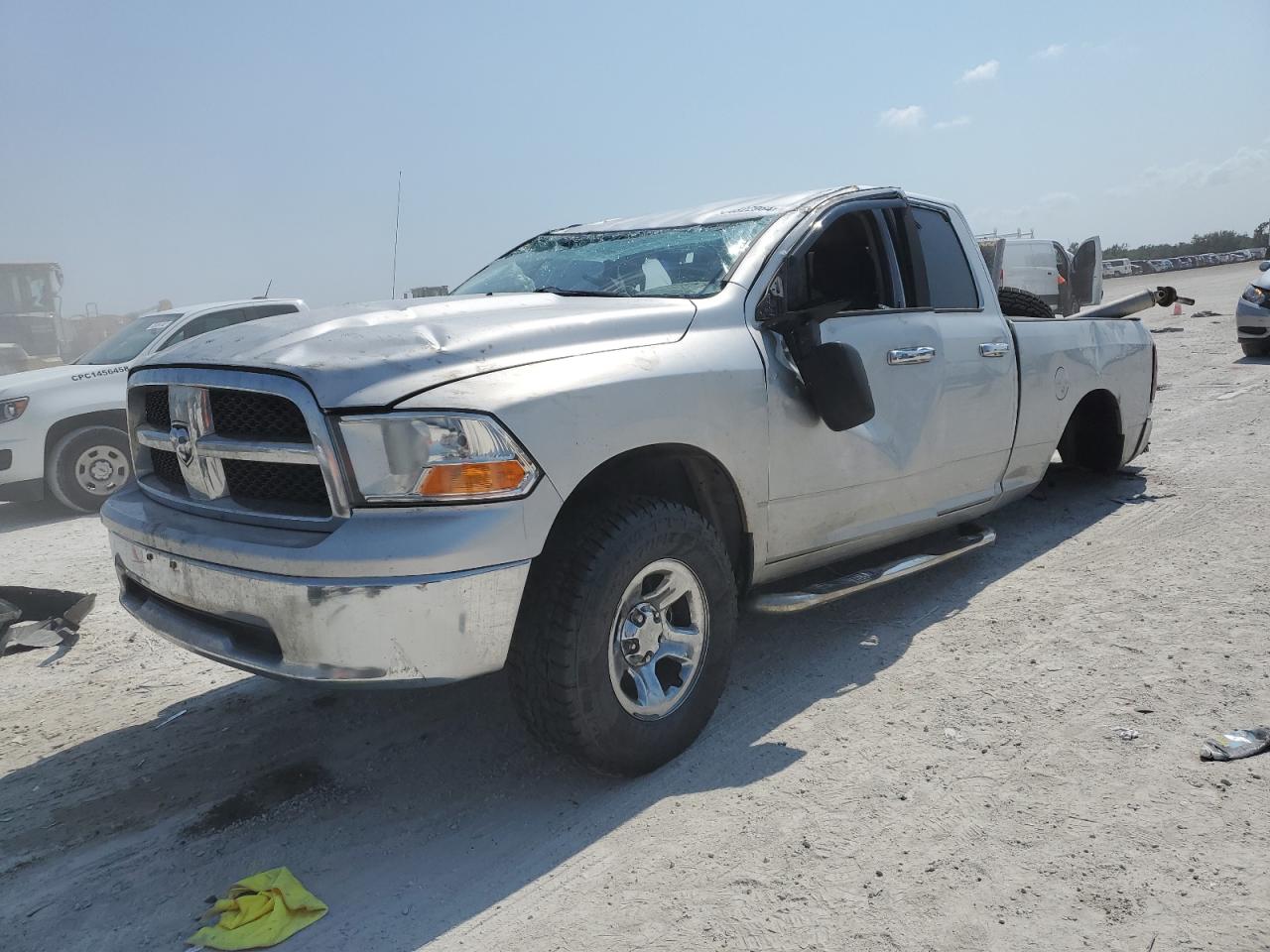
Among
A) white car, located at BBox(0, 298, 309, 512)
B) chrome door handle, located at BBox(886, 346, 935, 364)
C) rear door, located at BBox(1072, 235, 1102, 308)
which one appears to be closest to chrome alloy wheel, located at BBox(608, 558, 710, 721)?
chrome door handle, located at BBox(886, 346, 935, 364)

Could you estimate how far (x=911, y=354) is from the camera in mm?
3967

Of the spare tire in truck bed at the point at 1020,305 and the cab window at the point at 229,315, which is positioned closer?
the spare tire in truck bed at the point at 1020,305

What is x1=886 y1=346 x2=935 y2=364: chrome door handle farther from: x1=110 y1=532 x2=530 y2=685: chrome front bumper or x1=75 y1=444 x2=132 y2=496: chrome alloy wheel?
x1=75 y1=444 x2=132 y2=496: chrome alloy wheel

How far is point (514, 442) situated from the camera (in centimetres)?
257

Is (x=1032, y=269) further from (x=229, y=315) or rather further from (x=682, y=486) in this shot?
(x=682, y=486)

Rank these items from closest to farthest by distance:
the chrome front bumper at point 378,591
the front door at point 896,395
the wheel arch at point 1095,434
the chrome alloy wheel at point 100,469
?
1. the chrome front bumper at point 378,591
2. the front door at point 896,395
3. the wheel arch at point 1095,434
4. the chrome alloy wheel at point 100,469

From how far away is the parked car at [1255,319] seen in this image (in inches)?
458

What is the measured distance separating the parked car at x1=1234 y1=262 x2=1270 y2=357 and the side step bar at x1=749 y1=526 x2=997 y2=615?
9.27 metres

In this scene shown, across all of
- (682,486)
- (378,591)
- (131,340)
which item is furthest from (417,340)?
(131,340)

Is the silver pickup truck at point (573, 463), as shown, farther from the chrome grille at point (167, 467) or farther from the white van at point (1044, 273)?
the white van at point (1044, 273)

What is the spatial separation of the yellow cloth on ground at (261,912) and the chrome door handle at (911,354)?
2.80 m

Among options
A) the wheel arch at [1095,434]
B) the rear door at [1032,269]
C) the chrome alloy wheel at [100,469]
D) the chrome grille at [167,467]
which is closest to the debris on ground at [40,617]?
the chrome grille at [167,467]

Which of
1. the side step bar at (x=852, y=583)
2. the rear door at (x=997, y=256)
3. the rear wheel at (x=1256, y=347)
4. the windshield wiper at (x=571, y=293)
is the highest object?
the rear door at (x=997, y=256)

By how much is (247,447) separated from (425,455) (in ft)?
1.92
